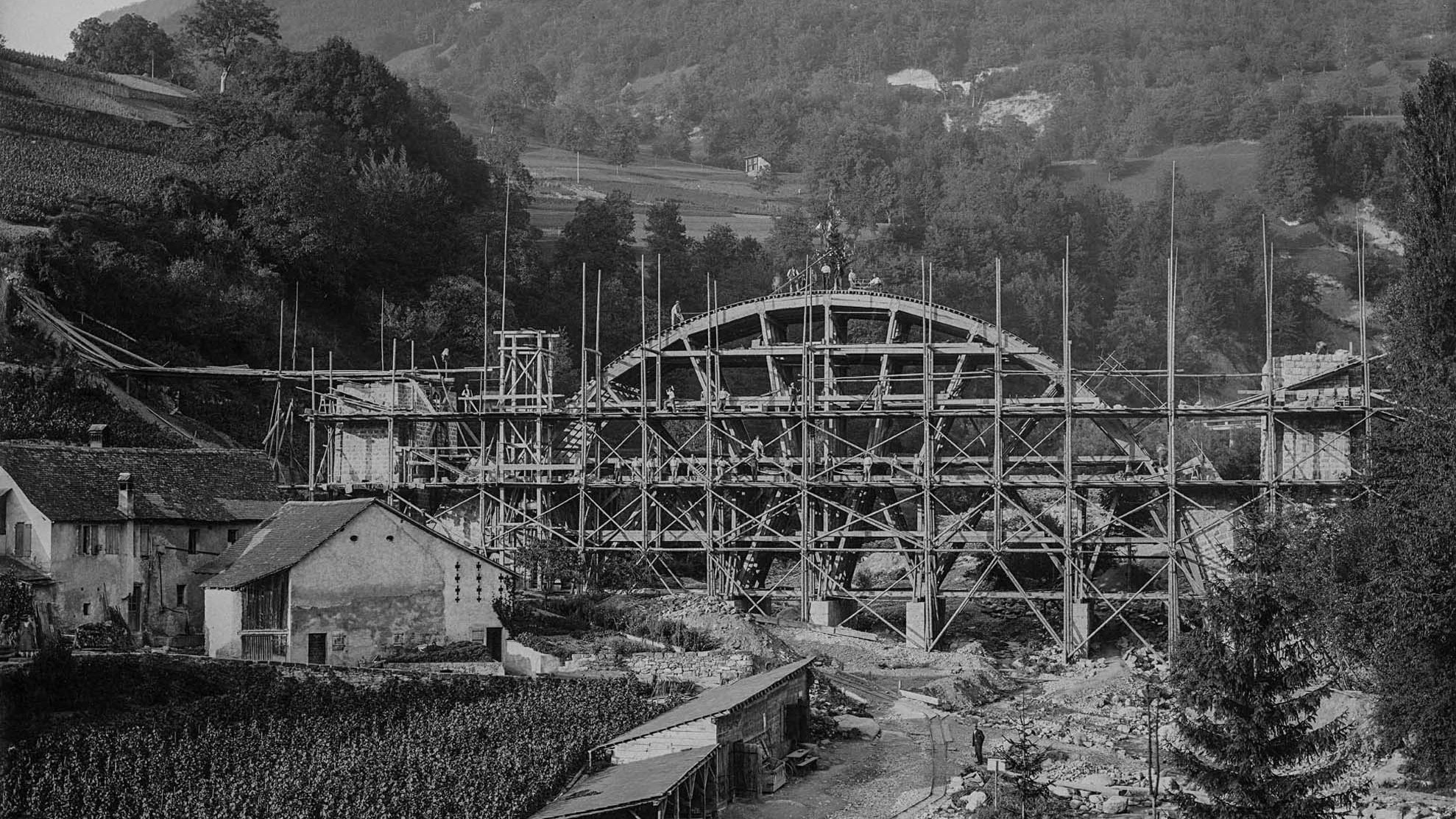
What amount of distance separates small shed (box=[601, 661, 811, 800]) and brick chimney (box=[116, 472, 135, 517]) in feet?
44.6

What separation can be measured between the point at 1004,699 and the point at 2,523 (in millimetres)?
21563

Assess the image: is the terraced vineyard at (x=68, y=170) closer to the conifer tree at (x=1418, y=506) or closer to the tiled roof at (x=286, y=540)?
the tiled roof at (x=286, y=540)

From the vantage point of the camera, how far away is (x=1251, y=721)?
2758 cm

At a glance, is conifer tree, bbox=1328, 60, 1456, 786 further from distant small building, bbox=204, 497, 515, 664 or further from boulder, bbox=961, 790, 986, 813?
distant small building, bbox=204, 497, 515, 664

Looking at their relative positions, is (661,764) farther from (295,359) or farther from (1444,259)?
(295,359)

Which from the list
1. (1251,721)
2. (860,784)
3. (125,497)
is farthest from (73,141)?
(1251,721)

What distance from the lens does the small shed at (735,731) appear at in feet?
104

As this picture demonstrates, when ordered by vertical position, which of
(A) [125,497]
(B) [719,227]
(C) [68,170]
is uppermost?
(B) [719,227]

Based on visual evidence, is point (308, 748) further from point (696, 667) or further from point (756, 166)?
point (756, 166)

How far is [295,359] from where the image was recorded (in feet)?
210

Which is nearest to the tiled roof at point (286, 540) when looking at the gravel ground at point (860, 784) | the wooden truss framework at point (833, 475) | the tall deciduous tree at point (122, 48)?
the gravel ground at point (860, 784)

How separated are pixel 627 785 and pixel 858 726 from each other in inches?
385

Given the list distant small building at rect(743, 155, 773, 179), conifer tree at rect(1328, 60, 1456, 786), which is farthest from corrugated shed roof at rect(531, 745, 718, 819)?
distant small building at rect(743, 155, 773, 179)

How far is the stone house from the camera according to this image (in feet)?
130
